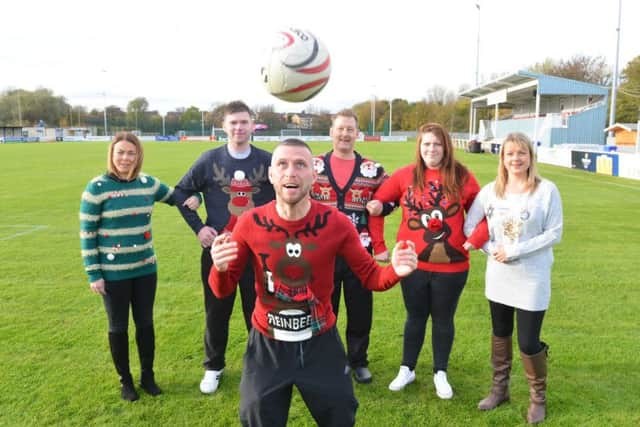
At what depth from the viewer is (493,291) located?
3307 millimetres

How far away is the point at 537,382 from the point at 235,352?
8.23ft

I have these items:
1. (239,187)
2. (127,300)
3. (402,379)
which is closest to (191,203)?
(239,187)

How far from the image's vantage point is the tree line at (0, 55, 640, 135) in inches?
2377

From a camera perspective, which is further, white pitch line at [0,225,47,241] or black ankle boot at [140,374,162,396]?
white pitch line at [0,225,47,241]

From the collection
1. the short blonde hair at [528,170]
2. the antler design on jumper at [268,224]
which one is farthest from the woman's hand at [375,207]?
the antler design on jumper at [268,224]

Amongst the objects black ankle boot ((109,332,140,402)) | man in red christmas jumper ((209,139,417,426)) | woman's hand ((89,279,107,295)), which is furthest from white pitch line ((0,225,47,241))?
man in red christmas jumper ((209,139,417,426))

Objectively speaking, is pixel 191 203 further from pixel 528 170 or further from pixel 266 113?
pixel 266 113

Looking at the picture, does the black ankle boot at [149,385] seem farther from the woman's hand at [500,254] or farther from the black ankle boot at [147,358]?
the woman's hand at [500,254]

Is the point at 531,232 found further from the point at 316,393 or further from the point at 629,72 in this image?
the point at 629,72

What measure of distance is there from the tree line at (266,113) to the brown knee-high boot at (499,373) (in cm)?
5991

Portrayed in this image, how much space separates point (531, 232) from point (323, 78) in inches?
84.5

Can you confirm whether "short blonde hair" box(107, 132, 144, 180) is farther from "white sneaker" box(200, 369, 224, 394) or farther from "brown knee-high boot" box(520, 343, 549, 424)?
"brown knee-high boot" box(520, 343, 549, 424)

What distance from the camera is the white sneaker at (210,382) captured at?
367 centimetres

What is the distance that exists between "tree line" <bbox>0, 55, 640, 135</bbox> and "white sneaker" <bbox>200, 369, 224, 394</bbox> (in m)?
60.1
